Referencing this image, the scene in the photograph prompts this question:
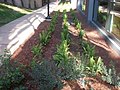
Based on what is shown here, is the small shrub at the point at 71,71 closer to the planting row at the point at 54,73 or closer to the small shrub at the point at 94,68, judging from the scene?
the planting row at the point at 54,73

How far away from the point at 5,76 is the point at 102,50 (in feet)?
11.9

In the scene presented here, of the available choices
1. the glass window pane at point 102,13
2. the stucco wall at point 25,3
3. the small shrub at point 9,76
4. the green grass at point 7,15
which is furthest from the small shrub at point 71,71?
the stucco wall at point 25,3

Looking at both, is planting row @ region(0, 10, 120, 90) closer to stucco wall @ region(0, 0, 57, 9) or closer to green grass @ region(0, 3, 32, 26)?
green grass @ region(0, 3, 32, 26)

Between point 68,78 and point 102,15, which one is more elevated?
point 102,15

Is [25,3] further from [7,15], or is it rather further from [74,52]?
[74,52]

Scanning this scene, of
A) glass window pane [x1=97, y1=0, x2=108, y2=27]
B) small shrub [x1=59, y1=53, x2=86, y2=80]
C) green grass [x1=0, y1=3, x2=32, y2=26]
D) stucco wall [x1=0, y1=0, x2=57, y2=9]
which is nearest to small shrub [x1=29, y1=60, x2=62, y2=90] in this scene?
small shrub [x1=59, y1=53, x2=86, y2=80]

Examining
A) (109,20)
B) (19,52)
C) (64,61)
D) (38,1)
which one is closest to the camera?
(64,61)

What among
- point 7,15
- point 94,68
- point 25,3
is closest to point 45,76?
point 94,68

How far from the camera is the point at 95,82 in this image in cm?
461

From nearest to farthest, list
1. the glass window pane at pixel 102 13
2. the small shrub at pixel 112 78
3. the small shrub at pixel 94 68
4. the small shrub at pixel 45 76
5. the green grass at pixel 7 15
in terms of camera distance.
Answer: the small shrub at pixel 45 76, the small shrub at pixel 112 78, the small shrub at pixel 94 68, the glass window pane at pixel 102 13, the green grass at pixel 7 15

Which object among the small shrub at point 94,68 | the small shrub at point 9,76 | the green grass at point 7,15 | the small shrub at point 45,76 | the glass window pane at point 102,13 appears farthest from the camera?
the green grass at point 7,15

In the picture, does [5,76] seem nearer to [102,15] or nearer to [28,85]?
[28,85]

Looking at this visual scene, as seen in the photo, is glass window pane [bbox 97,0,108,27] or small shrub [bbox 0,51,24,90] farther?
glass window pane [bbox 97,0,108,27]

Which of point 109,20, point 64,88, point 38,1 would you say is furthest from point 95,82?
point 38,1
